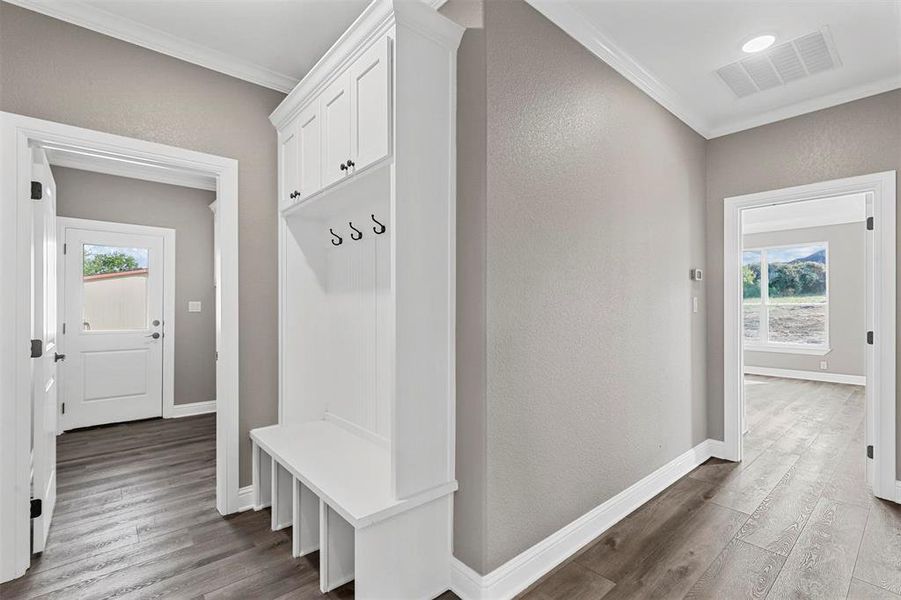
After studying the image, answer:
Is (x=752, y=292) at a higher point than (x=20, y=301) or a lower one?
higher

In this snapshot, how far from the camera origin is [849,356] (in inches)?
263

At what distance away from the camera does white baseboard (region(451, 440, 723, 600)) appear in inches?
71.4

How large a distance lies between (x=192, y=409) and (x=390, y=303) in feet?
13.9

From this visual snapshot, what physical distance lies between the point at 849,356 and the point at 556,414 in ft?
23.9

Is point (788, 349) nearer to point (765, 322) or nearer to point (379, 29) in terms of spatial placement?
point (765, 322)

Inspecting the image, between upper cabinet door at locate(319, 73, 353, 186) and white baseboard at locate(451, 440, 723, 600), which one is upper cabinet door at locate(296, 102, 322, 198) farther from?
white baseboard at locate(451, 440, 723, 600)

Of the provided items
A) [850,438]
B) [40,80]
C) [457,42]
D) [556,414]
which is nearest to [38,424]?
[40,80]

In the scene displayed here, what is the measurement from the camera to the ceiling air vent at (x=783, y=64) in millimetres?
2430

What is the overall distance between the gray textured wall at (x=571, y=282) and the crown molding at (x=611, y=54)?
0.05 metres

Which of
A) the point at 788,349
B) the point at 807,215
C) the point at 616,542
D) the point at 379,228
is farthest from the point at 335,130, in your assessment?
the point at 788,349

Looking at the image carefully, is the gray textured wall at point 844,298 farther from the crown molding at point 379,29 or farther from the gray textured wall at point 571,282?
the crown molding at point 379,29

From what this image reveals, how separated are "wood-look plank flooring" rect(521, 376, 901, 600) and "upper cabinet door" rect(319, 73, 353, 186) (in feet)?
7.02

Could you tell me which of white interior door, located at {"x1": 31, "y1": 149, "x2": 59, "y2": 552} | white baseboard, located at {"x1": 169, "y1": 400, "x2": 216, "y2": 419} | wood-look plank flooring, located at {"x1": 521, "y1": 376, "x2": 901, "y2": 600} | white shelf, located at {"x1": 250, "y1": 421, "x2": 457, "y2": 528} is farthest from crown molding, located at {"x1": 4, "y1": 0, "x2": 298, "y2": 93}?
white baseboard, located at {"x1": 169, "y1": 400, "x2": 216, "y2": 419}

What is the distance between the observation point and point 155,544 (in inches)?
88.7
